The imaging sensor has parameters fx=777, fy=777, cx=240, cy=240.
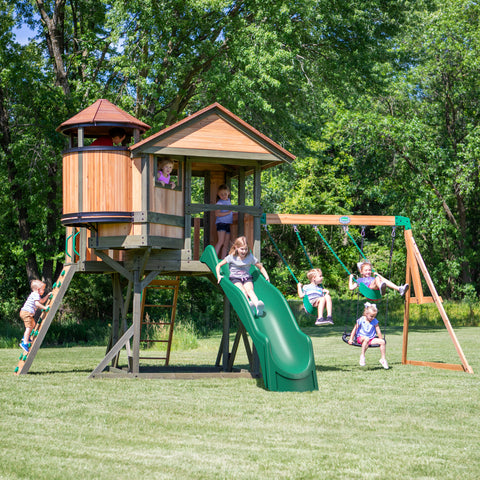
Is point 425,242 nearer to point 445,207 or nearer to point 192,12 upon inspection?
point 445,207

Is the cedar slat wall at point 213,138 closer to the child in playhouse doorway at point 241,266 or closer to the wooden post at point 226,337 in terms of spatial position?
the child in playhouse doorway at point 241,266

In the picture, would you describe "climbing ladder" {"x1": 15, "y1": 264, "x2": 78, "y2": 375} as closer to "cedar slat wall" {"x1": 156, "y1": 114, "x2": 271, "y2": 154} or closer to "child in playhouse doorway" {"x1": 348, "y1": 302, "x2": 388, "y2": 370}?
"cedar slat wall" {"x1": 156, "y1": 114, "x2": 271, "y2": 154}

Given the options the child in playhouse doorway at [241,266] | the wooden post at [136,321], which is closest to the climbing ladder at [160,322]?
the wooden post at [136,321]

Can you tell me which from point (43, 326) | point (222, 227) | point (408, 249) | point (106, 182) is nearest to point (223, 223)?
point (222, 227)

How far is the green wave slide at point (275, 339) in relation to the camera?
11453 mm

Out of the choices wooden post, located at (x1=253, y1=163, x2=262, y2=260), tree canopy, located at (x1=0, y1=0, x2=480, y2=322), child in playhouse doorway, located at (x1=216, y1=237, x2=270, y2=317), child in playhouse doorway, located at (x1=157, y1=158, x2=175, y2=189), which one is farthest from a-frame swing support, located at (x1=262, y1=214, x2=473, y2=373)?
tree canopy, located at (x1=0, y1=0, x2=480, y2=322)

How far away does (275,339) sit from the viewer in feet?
40.6

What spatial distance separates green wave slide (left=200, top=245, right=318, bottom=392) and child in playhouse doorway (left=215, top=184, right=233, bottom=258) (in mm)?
1629

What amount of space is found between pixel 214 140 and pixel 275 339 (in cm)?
399

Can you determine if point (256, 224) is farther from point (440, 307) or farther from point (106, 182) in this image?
point (440, 307)

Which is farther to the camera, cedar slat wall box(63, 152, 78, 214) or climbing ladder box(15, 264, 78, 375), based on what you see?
climbing ladder box(15, 264, 78, 375)

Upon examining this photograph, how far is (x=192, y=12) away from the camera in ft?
80.7

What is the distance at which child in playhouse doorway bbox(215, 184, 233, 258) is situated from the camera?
15.4 metres

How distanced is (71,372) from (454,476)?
985cm
